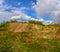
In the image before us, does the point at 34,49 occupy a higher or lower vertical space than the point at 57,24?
lower

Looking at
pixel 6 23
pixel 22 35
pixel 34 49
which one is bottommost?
pixel 34 49

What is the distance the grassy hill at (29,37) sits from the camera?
22.9 metres

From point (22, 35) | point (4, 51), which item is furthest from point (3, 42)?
point (22, 35)

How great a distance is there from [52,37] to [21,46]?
5553 millimetres

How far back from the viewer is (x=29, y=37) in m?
27.3

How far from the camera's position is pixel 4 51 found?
21250mm

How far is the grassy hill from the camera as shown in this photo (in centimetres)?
2292

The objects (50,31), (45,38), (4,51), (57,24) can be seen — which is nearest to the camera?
(4,51)

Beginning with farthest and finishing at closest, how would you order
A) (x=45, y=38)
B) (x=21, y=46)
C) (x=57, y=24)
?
(x=57, y=24) → (x=45, y=38) → (x=21, y=46)

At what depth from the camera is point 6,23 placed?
31.0 meters

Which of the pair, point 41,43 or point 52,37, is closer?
point 41,43

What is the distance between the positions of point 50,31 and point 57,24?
260 centimetres

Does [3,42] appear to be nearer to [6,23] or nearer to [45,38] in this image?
[45,38]

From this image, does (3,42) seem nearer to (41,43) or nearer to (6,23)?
(41,43)
